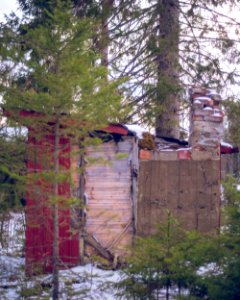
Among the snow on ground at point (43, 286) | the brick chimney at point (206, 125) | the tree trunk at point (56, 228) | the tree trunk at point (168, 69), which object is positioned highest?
the tree trunk at point (168, 69)

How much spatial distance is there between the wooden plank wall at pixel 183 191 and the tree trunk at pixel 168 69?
15.8ft

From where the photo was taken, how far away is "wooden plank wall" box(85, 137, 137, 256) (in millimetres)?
10641

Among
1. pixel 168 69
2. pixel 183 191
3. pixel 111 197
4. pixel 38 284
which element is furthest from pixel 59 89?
pixel 168 69

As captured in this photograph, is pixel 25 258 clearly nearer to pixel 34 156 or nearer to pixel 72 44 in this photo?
pixel 34 156

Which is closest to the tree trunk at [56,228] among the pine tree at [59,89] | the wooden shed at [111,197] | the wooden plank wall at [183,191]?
the pine tree at [59,89]

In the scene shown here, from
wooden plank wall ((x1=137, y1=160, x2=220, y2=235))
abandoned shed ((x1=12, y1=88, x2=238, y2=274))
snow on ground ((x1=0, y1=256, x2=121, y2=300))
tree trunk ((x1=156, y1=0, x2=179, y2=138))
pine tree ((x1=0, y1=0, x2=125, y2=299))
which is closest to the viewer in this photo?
snow on ground ((x1=0, y1=256, x2=121, y2=300))

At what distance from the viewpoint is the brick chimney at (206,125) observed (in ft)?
36.6

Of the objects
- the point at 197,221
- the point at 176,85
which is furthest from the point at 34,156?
the point at 176,85

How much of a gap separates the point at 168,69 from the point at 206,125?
551cm

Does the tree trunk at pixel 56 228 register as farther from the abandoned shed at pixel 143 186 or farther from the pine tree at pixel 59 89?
the abandoned shed at pixel 143 186

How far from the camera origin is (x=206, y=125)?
11.2 m

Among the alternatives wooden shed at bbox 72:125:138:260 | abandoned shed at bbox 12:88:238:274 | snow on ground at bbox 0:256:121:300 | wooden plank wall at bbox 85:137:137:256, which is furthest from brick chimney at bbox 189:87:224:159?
snow on ground at bbox 0:256:121:300

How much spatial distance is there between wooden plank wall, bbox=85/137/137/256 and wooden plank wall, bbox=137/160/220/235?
1.19 ft

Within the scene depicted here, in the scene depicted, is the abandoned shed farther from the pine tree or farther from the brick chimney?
the pine tree
